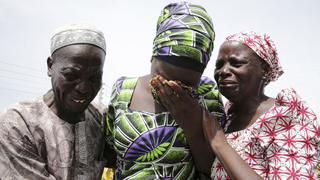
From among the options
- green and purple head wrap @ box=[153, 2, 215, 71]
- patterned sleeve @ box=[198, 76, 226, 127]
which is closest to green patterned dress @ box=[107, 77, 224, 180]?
patterned sleeve @ box=[198, 76, 226, 127]

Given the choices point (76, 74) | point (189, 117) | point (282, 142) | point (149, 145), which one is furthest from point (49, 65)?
point (282, 142)

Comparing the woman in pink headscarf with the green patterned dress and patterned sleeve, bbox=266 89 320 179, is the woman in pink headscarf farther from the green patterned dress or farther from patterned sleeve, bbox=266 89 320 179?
the green patterned dress

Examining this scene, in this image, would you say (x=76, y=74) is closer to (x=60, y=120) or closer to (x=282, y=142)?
(x=60, y=120)

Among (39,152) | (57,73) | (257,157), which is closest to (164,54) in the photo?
(57,73)

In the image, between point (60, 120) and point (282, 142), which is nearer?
point (282, 142)

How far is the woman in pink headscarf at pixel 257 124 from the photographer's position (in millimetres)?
2232

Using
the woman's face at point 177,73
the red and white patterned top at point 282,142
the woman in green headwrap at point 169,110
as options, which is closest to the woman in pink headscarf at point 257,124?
the red and white patterned top at point 282,142

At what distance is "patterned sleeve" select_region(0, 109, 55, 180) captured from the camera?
7.55 ft

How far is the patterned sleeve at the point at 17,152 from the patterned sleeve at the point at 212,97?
117cm

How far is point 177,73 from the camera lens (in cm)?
225

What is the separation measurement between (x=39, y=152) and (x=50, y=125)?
188 millimetres

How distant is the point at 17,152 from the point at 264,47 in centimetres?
180

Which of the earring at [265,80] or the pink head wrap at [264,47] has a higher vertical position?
the pink head wrap at [264,47]

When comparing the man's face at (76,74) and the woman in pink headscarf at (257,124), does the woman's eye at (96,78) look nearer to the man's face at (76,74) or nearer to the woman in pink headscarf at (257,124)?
the man's face at (76,74)
